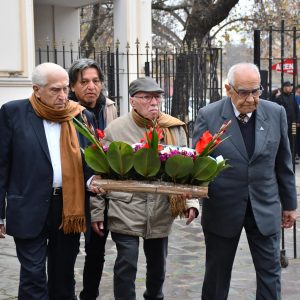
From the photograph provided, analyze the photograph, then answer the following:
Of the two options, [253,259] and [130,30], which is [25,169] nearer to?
[253,259]

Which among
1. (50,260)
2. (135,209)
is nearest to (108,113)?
(135,209)

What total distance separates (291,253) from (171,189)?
3394mm

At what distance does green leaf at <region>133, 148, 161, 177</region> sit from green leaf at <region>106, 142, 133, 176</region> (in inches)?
1.8

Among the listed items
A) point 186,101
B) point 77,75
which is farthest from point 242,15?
point 77,75

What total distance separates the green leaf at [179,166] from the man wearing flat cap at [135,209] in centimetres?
57

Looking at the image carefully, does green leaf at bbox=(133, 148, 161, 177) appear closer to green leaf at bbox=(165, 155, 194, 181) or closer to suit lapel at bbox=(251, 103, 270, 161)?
green leaf at bbox=(165, 155, 194, 181)

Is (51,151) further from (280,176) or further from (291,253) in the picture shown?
(291,253)

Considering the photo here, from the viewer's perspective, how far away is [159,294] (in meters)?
4.96

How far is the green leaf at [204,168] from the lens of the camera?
3.93 meters

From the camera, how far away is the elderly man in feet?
16.4

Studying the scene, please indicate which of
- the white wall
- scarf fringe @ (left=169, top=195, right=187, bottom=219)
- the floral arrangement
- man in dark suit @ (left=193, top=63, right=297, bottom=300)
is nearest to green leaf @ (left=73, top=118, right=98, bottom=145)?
the floral arrangement

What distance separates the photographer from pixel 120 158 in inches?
158

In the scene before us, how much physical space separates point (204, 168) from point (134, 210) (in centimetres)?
86

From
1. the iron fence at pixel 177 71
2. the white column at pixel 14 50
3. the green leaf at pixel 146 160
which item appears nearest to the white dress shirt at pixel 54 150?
the green leaf at pixel 146 160
